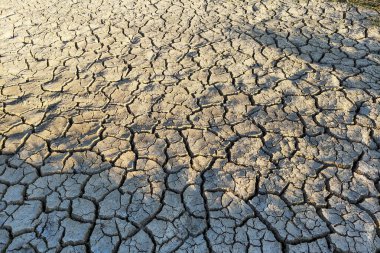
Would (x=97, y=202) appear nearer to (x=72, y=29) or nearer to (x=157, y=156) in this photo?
(x=157, y=156)

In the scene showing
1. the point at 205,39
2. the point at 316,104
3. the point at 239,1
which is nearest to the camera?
the point at 316,104

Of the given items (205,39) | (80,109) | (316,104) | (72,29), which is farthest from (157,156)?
(72,29)

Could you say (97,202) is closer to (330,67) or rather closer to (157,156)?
(157,156)

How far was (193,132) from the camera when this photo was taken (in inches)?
122

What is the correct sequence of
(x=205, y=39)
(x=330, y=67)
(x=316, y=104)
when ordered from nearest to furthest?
(x=316, y=104)
(x=330, y=67)
(x=205, y=39)

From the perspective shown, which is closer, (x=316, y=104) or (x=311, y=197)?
(x=311, y=197)

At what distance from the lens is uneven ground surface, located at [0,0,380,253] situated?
238cm

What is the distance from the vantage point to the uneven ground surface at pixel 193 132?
2.38 meters

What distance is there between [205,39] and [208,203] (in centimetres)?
235

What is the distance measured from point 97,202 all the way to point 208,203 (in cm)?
73

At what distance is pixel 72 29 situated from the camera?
4715 millimetres

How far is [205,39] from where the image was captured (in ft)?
14.2

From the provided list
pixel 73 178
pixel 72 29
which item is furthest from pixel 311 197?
pixel 72 29

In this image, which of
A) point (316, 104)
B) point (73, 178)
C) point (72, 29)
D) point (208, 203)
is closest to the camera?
point (208, 203)
